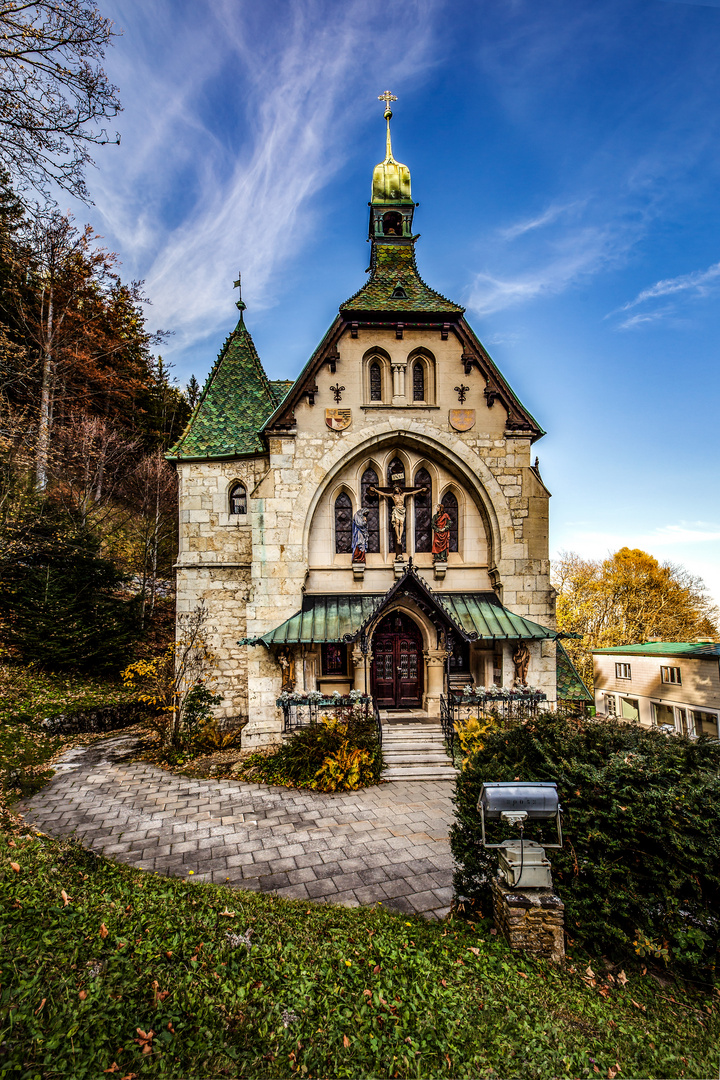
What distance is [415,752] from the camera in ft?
34.8

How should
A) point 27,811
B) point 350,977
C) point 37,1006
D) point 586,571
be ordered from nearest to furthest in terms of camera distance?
point 37,1006 → point 350,977 → point 27,811 → point 586,571

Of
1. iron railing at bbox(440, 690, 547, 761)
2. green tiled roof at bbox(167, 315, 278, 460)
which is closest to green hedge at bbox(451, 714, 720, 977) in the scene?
iron railing at bbox(440, 690, 547, 761)

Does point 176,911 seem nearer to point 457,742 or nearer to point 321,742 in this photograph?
point 321,742

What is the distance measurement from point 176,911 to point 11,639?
12381 millimetres

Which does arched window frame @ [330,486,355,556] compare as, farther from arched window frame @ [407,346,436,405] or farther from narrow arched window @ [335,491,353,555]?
arched window frame @ [407,346,436,405]

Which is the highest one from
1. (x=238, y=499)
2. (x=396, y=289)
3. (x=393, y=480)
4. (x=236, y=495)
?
(x=396, y=289)

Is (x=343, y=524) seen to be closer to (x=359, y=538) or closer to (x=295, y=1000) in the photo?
(x=359, y=538)

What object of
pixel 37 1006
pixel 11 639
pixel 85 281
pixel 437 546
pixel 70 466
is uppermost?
pixel 85 281

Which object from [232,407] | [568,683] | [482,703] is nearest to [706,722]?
[568,683]

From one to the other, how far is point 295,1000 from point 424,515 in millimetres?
10944

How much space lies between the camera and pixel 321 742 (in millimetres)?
9859

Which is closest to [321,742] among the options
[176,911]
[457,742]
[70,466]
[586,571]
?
[457,742]

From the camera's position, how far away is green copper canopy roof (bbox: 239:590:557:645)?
11.4 meters

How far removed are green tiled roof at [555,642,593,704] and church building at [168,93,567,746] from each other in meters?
0.39
